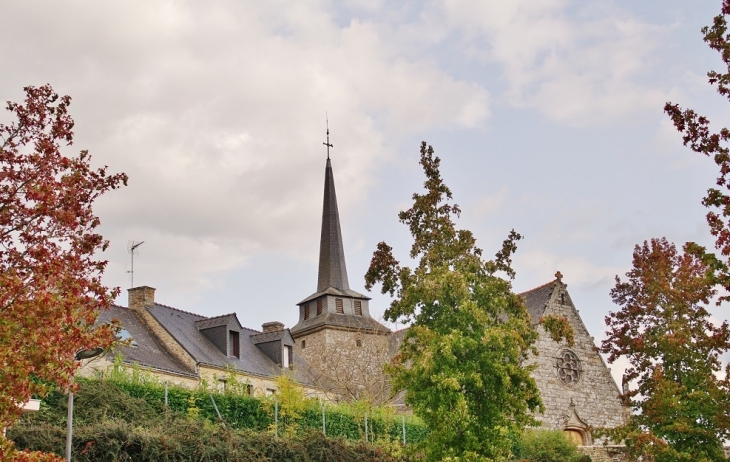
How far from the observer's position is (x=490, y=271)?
746 inches

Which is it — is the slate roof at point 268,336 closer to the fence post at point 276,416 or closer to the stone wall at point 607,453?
the fence post at point 276,416

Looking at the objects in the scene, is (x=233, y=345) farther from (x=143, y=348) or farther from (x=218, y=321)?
(x=143, y=348)

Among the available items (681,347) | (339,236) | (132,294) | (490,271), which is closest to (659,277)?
(681,347)

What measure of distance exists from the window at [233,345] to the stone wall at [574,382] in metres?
11.7

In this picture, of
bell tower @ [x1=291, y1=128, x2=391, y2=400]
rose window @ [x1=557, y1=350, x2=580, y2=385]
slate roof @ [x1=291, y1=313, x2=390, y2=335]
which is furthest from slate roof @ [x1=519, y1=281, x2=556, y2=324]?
slate roof @ [x1=291, y1=313, x2=390, y2=335]

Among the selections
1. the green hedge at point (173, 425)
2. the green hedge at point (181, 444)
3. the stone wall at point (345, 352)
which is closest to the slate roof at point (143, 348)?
the green hedge at point (173, 425)

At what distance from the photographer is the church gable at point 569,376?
33812 mm

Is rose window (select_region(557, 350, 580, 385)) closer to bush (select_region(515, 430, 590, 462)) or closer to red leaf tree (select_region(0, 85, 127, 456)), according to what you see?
bush (select_region(515, 430, 590, 462))

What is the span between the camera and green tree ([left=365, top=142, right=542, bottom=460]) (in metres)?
17.0

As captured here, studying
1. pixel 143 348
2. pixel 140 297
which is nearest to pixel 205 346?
pixel 140 297

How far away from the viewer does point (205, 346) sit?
32.5 metres

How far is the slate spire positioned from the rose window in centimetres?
1355

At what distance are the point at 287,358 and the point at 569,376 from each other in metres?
11.8

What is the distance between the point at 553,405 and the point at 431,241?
55.7 ft
